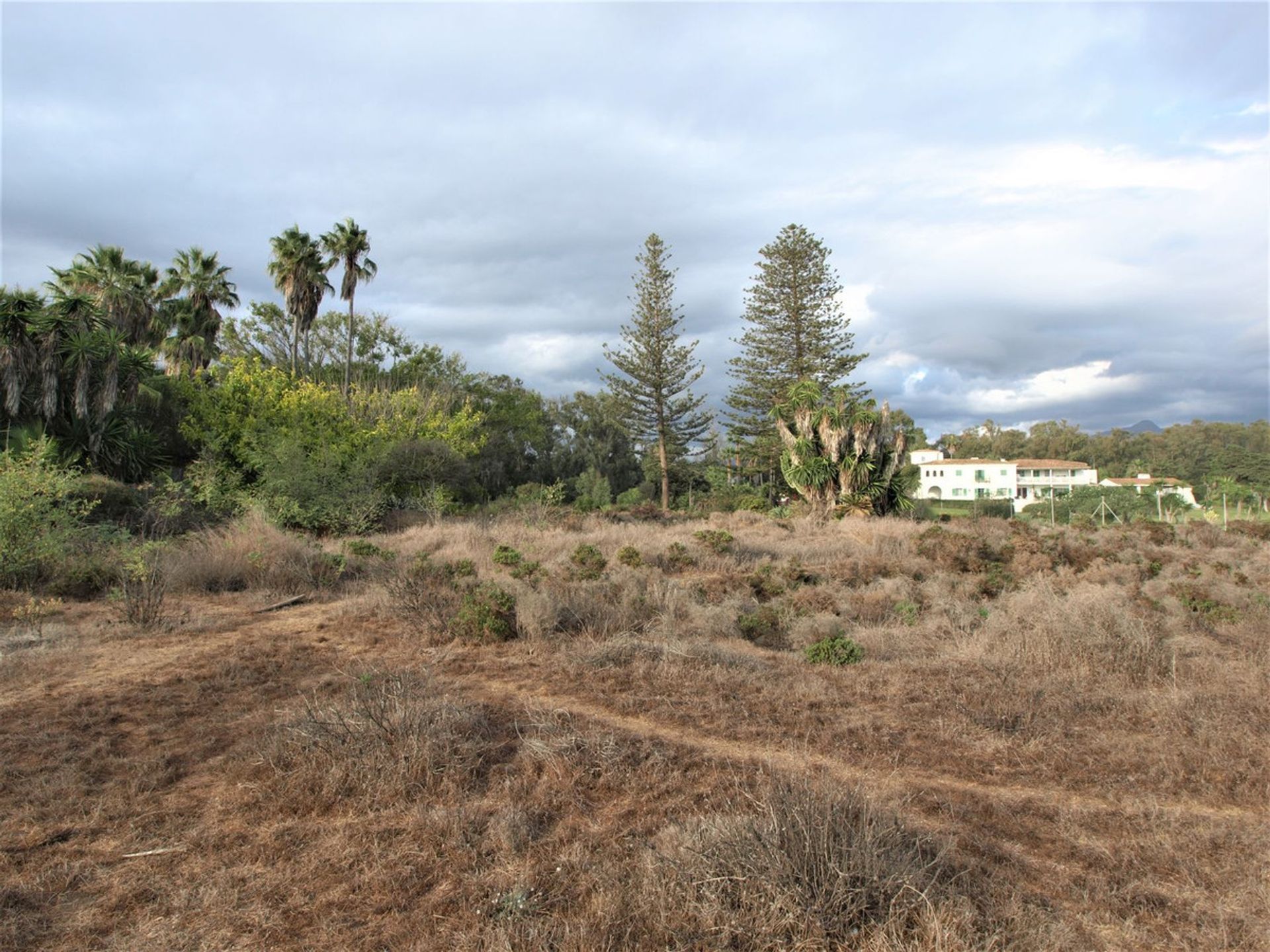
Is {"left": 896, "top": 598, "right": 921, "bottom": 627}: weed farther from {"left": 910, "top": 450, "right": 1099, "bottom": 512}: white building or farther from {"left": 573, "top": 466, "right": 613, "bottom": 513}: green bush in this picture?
{"left": 910, "top": 450, "right": 1099, "bottom": 512}: white building

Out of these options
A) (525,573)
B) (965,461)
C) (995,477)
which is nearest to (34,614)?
(525,573)

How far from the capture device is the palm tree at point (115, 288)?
74.6ft

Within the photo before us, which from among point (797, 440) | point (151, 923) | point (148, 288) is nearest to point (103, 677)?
point (151, 923)

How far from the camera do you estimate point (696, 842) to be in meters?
3.02

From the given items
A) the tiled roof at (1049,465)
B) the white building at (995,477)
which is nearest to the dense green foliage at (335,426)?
the white building at (995,477)

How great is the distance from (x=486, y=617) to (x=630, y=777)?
352 centimetres

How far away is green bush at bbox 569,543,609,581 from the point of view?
986 centimetres

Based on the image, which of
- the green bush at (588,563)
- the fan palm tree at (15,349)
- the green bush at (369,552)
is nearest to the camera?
the green bush at (588,563)

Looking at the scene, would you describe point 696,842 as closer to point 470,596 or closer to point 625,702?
point 625,702

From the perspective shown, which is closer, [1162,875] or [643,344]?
[1162,875]

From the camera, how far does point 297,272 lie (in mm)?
26812

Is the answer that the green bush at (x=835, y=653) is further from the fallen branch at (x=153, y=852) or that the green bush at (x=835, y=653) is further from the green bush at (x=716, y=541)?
the green bush at (x=716, y=541)

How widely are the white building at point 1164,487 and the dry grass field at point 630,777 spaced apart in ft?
79.3

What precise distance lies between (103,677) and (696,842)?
5.35 meters
